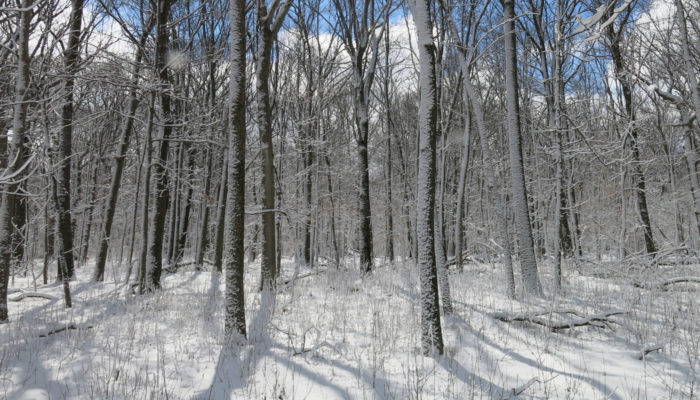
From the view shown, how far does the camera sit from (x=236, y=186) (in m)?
4.48

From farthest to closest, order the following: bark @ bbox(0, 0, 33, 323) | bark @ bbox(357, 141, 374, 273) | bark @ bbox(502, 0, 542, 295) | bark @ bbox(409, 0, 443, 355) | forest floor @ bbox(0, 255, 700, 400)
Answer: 1. bark @ bbox(357, 141, 374, 273)
2. bark @ bbox(502, 0, 542, 295)
3. bark @ bbox(0, 0, 33, 323)
4. bark @ bbox(409, 0, 443, 355)
5. forest floor @ bbox(0, 255, 700, 400)

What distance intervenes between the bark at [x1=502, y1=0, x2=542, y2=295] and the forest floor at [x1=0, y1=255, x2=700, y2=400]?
71cm

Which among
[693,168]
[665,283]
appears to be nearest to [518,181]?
[665,283]

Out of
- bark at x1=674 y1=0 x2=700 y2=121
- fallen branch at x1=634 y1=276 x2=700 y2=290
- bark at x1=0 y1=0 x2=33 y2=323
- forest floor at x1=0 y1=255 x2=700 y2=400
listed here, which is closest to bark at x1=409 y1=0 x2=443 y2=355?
forest floor at x1=0 y1=255 x2=700 y2=400

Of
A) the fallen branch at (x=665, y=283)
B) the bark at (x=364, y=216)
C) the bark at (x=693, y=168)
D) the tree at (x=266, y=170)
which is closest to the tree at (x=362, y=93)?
the bark at (x=364, y=216)

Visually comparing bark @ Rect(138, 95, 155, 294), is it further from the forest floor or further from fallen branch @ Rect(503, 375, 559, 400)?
fallen branch @ Rect(503, 375, 559, 400)

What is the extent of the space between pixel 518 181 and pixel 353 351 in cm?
475

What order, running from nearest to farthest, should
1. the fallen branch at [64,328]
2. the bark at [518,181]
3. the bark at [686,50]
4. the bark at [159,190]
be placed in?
the fallen branch at [64,328], the bark at [518,181], the bark at [159,190], the bark at [686,50]

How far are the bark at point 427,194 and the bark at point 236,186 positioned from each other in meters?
2.15

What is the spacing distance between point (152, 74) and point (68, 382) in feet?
19.4

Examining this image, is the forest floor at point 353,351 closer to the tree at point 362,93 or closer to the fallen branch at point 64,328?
the fallen branch at point 64,328

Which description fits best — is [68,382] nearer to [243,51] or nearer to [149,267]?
[243,51]

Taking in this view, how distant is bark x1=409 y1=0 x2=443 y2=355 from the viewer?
398 centimetres

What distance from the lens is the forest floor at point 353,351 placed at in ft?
11.0
